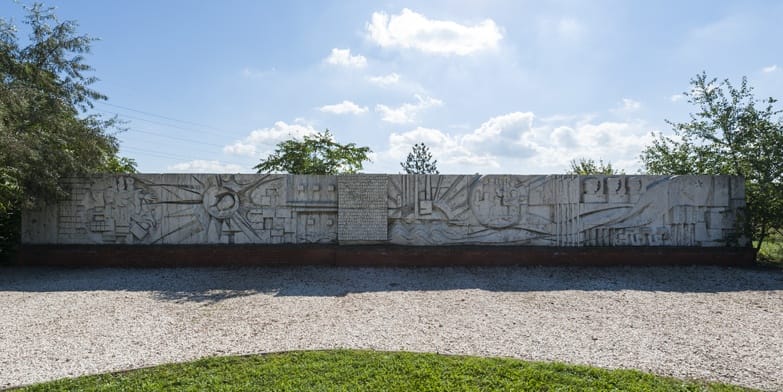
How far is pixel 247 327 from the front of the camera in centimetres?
476

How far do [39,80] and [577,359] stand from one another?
10.5 metres

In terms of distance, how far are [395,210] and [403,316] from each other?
3.42m

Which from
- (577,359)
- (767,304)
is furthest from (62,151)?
(767,304)

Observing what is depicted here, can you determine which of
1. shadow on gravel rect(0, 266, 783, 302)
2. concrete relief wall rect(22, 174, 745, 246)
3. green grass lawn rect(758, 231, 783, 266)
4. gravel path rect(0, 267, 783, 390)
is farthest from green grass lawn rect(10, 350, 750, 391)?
green grass lawn rect(758, 231, 783, 266)

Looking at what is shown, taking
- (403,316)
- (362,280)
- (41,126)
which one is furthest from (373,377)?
(41,126)

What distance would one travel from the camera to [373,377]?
3.34 m

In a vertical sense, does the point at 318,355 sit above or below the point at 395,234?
below

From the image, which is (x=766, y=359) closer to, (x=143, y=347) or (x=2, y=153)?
(x=143, y=347)

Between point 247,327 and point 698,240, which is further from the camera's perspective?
point 698,240

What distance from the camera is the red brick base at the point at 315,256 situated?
8.12 meters

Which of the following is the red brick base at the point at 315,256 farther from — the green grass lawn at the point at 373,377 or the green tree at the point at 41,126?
the green grass lawn at the point at 373,377

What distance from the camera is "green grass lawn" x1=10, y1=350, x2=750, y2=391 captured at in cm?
318

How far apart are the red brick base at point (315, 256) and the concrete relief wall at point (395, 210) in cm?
24

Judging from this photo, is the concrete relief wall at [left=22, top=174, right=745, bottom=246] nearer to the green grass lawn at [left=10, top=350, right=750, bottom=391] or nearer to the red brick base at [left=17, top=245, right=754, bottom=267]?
the red brick base at [left=17, top=245, right=754, bottom=267]
